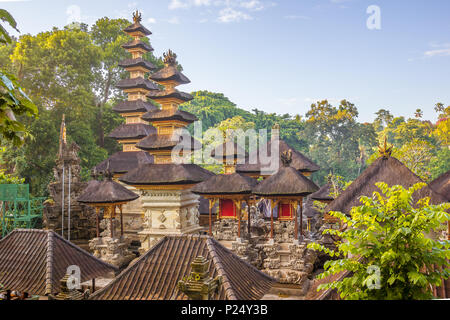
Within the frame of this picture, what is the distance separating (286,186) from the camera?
13141 millimetres

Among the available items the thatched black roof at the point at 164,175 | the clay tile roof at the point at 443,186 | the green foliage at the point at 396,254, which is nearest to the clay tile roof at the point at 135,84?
the thatched black roof at the point at 164,175

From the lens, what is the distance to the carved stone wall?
15670 millimetres

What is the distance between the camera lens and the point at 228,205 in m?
14.9

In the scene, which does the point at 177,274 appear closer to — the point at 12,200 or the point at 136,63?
the point at 12,200

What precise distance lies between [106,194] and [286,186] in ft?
25.9

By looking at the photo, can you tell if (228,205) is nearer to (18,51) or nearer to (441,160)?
(441,160)

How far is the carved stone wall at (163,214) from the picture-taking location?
51.4ft

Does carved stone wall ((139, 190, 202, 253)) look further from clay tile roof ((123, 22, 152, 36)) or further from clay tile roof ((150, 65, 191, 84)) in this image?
clay tile roof ((123, 22, 152, 36))

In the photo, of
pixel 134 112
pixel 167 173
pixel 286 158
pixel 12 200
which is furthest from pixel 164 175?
pixel 134 112

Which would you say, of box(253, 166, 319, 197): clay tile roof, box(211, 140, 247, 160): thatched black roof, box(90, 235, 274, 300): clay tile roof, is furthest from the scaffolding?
box(90, 235, 274, 300): clay tile roof

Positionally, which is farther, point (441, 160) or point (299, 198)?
point (441, 160)

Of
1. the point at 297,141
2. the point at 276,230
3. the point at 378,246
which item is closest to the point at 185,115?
the point at 276,230

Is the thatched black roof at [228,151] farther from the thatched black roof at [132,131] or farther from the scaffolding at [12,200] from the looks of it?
the scaffolding at [12,200]

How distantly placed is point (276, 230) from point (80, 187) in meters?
12.5
